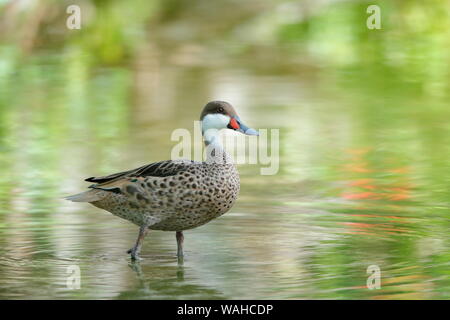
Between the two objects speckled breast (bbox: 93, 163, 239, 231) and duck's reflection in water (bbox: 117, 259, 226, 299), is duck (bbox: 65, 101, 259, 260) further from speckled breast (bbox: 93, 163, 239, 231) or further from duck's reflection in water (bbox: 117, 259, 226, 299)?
duck's reflection in water (bbox: 117, 259, 226, 299)

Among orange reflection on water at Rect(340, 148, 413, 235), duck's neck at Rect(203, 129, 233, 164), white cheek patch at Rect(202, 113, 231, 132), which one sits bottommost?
orange reflection on water at Rect(340, 148, 413, 235)

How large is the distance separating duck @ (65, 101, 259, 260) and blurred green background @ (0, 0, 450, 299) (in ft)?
0.89

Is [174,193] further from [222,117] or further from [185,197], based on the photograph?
[222,117]

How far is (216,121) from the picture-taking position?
29.2ft

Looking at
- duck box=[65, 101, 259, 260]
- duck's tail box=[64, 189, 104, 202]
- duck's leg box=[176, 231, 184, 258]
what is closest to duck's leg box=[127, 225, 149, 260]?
duck box=[65, 101, 259, 260]

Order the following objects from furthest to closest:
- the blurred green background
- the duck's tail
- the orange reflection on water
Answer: the orange reflection on water, the duck's tail, the blurred green background

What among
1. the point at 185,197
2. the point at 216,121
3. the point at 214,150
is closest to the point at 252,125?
the point at 216,121

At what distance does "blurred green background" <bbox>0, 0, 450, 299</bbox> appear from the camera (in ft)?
26.6

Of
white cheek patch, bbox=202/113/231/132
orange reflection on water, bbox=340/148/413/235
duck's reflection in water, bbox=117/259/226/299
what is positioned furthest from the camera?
orange reflection on water, bbox=340/148/413/235

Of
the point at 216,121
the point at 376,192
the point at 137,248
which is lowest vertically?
the point at 137,248

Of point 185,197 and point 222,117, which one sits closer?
point 185,197

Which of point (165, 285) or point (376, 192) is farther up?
point (376, 192)

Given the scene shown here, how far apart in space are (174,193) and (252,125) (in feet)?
21.8

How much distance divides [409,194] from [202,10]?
15083mm
